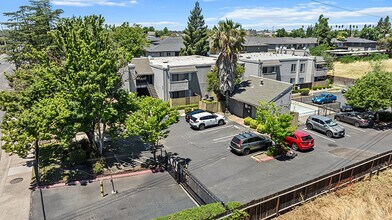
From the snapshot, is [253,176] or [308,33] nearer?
Answer: [253,176]

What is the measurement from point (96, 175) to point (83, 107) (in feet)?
17.2

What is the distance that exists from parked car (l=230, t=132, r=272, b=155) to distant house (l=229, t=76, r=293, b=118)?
8063 mm

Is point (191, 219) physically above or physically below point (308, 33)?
below

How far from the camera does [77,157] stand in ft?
73.9

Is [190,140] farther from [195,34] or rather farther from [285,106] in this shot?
[195,34]

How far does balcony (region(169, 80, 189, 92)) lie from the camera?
129ft

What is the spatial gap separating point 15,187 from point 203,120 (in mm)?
18910

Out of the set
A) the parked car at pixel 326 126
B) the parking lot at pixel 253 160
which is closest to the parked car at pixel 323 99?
the parking lot at pixel 253 160

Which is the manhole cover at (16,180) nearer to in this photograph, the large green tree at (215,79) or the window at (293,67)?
the large green tree at (215,79)

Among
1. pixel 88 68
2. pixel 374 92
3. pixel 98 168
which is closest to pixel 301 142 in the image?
pixel 374 92

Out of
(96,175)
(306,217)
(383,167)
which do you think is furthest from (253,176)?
(96,175)

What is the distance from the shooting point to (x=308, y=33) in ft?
489

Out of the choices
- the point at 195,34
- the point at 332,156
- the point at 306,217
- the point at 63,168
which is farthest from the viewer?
the point at 195,34

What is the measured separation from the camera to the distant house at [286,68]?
43.7 metres
